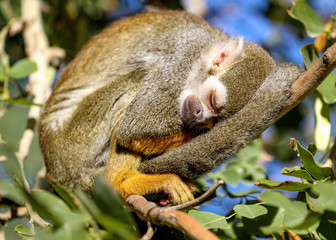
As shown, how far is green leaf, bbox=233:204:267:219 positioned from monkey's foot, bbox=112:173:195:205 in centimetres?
54

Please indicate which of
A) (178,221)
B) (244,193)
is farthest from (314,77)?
(178,221)

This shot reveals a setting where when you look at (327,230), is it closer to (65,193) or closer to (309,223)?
(309,223)

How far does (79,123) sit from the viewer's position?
3.29 meters

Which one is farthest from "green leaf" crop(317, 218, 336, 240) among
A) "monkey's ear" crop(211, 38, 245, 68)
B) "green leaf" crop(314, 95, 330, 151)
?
"monkey's ear" crop(211, 38, 245, 68)

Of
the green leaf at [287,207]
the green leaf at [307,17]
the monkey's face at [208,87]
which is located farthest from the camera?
the monkey's face at [208,87]

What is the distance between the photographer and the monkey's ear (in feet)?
10.5

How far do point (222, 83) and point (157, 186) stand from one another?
94 cm

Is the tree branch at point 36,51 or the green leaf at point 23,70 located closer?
the green leaf at point 23,70

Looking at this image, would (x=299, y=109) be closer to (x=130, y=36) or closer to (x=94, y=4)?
(x=130, y=36)

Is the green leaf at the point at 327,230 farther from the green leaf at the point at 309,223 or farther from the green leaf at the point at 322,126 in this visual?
the green leaf at the point at 322,126

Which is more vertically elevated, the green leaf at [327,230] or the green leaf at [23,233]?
the green leaf at [327,230]

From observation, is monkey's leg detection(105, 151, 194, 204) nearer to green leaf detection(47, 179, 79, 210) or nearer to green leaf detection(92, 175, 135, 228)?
green leaf detection(47, 179, 79, 210)

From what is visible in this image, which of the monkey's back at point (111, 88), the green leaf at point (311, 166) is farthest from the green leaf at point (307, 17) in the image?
the green leaf at point (311, 166)

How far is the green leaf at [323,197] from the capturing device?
1.47 metres
